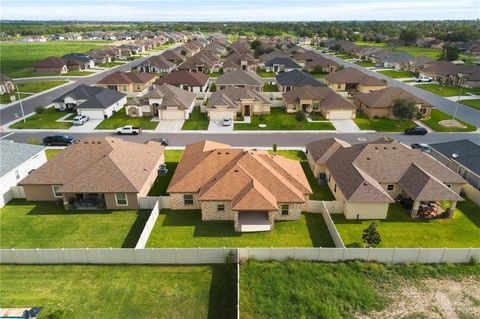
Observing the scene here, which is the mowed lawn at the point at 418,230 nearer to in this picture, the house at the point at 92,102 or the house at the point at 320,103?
the house at the point at 320,103

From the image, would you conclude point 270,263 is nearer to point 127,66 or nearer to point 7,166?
point 7,166

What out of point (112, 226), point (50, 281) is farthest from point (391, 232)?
point (50, 281)

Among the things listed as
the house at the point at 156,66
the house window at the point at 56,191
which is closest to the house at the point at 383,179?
the house window at the point at 56,191

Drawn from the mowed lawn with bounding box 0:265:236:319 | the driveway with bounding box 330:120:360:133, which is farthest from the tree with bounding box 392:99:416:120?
the mowed lawn with bounding box 0:265:236:319

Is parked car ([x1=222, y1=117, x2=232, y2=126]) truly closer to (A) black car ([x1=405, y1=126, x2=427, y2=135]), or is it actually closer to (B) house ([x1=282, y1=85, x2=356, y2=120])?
(B) house ([x1=282, y1=85, x2=356, y2=120])

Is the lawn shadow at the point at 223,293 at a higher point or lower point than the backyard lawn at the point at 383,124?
lower

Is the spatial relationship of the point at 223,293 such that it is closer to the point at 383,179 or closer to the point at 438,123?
the point at 383,179
